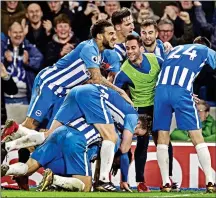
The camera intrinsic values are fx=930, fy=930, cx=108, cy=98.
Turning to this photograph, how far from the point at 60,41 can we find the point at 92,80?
10.8 feet

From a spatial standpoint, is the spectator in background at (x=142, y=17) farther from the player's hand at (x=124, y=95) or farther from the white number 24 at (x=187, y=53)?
the player's hand at (x=124, y=95)

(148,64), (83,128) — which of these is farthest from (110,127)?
(148,64)

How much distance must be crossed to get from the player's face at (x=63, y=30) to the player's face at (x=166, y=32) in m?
1.29

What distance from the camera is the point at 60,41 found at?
42.5 ft

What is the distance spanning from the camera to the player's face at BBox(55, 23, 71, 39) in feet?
42.6

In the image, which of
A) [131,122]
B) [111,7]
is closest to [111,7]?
[111,7]

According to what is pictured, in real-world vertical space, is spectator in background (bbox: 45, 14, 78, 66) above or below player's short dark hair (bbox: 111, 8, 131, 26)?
below

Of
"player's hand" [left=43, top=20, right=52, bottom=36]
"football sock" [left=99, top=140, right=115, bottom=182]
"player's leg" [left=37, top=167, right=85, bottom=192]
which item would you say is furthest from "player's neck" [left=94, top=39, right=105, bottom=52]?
"player's hand" [left=43, top=20, right=52, bottom=36]

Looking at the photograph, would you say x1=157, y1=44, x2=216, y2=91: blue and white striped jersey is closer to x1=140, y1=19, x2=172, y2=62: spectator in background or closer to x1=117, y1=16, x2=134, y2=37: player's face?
x1=140, y1=19, x2=172, y2=62: spectator in background

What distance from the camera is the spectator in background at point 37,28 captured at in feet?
42.9

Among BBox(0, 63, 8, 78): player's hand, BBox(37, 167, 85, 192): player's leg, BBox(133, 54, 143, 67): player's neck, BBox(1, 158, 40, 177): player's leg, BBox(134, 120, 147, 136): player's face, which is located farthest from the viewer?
BBox(0, 63, 8, 78): player's hand

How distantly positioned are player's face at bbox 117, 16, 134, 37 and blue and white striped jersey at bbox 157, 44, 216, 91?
127 cm

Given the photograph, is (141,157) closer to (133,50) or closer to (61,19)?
(133,50)

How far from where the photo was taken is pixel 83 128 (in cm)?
937
